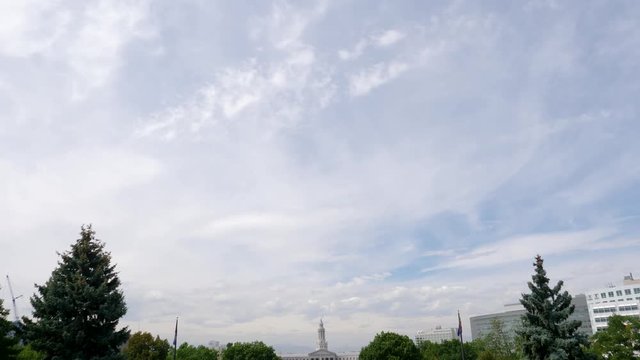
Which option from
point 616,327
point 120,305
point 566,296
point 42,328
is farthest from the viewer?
point 616,327

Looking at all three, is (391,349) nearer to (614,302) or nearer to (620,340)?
(620,340)

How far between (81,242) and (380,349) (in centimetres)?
6891

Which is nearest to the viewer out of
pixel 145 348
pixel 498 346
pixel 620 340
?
pixel 620 340

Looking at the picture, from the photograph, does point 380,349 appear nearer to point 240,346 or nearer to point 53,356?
point 240,346

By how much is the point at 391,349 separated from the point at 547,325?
57.2 meters

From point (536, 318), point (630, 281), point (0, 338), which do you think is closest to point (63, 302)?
point (0, 338)

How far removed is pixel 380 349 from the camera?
297 feet

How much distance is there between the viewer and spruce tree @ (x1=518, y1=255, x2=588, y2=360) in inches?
1382

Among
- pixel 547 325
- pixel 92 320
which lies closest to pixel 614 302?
pixel 547 325

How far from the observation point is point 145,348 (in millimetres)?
64438

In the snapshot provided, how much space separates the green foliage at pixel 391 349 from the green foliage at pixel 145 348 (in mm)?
40360

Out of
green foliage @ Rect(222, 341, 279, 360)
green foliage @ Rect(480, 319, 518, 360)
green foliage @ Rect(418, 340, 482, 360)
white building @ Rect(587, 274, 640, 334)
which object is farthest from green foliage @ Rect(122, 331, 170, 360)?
white building @ Rect(587, 274, 640, 334)

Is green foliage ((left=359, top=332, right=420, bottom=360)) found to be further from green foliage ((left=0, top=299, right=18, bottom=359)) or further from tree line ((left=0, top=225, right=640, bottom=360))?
green foliage ((left=0, top=299, right=18, bottom=359))

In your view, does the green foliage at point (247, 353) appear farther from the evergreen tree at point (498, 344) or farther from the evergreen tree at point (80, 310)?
the evergreen tree at point (80, 310)
